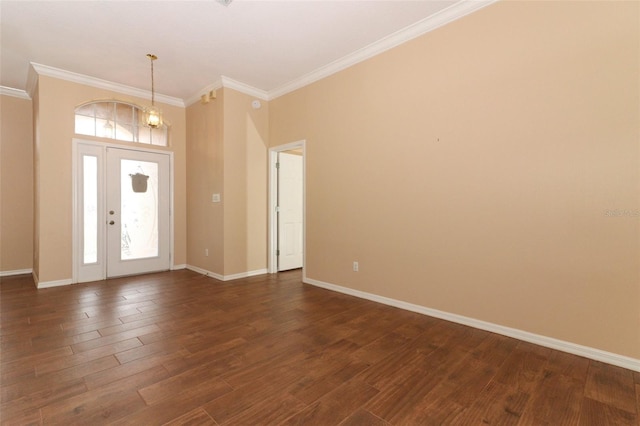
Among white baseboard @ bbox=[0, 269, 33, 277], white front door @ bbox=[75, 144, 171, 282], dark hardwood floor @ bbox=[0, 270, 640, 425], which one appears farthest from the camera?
white baseboard @ bbox=[0, 269, 33, 277]

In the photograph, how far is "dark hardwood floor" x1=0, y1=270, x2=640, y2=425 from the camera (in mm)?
1681

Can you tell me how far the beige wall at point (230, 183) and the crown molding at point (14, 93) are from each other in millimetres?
2764

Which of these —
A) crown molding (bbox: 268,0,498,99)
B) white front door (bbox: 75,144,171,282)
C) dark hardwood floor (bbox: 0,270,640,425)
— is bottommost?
dark hardwood floor (bbox: 0,270,640,425)

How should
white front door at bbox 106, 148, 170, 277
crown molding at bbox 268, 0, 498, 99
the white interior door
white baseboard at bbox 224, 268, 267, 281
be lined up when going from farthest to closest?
the white interior door < white front door at bbox 106, 148, 170, 277 < white baseboard at bbox 224, 268, 267, 281 < crown molding at bbox 268, 0, 498, 99

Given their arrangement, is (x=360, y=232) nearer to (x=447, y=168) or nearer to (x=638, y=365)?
(x=447, y=168)

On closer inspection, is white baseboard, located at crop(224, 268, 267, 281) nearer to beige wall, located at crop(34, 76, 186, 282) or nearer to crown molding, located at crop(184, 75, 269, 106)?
beige wall, located at crop(34, 76, 186, 282)

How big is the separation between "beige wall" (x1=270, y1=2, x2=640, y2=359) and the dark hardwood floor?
411 millimetres

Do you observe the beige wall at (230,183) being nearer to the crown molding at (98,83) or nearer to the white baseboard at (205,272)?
the white baseboard at (205,272)

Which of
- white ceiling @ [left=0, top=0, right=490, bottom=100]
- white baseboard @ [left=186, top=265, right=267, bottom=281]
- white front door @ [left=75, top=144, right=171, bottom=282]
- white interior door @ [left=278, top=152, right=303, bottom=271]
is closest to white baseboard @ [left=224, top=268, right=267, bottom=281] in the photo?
white baseboard @ [left=186, top=265, right=267, bottom=281]

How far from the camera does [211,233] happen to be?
5.04 m

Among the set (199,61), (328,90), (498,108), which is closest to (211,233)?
(199,61)

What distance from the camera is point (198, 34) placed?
3.42 metres

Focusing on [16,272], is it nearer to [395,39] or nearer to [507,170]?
[395,39]

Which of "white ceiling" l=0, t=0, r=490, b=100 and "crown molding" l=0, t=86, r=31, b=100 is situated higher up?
"white ceiling" l=0, t=0, r=490, b=100
